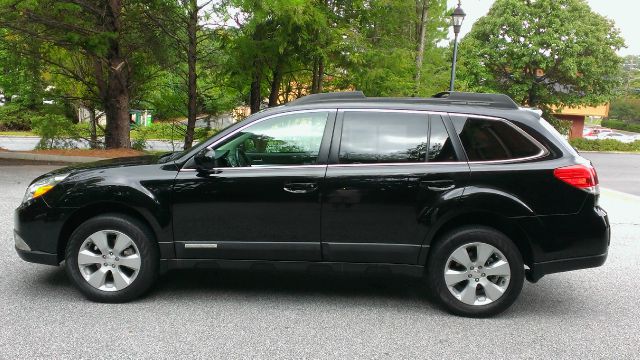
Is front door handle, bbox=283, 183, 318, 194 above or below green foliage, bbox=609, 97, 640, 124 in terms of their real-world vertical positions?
below

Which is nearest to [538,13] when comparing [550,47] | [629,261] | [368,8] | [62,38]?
[550,47]

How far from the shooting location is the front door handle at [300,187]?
13.9 ft

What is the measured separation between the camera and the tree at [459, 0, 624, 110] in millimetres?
35406

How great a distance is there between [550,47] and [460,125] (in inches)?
1408

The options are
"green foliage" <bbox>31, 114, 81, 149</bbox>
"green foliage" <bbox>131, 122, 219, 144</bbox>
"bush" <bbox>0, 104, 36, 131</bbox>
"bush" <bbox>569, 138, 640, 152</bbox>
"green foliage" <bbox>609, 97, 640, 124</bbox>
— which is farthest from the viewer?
"green foliage" <bbox>609, 97, 640, 124</bbox>

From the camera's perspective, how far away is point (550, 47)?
118 ft

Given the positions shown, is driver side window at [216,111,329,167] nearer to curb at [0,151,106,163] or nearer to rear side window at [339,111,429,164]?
rear side window at [339,111,429,164]

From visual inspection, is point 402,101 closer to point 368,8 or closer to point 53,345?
point 53,345

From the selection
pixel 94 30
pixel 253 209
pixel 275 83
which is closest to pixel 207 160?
pixel 253 209

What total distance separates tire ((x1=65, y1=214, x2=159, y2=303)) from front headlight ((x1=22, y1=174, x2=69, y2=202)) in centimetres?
44

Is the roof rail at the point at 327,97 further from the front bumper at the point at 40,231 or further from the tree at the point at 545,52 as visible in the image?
the tree at the point at 545,52

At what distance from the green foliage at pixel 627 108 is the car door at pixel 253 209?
71178 mm

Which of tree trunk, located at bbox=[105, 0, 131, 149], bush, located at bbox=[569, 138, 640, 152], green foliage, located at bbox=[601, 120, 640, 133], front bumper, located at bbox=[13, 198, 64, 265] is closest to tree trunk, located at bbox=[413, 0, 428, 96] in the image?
tree trunk, located at bbox=[105, 0, 131, 149]

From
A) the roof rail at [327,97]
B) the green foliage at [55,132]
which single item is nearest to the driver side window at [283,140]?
the roof rail at [327,97]
